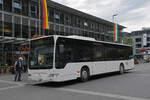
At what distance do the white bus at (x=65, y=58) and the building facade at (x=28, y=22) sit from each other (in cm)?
967

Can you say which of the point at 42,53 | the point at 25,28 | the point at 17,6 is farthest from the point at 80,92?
the point at 17,6

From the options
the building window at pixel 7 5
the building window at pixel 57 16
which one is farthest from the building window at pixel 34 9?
the building window at pixel 57 16

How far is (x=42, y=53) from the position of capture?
1055cm

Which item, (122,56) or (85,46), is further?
(122,56)

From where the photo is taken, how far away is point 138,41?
4016 inches

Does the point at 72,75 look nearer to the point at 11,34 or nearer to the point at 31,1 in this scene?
the point at 11,34

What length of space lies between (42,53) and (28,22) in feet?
60.2

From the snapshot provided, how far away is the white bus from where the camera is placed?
33.2ft

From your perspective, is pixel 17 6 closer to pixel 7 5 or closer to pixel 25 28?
pixel 7 5

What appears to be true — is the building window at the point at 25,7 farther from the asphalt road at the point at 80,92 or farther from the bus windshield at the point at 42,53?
the asphalt road at the point at 80,92

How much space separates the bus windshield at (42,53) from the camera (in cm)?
1018

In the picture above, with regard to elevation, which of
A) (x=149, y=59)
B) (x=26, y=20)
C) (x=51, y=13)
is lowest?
(x=149, y=59)

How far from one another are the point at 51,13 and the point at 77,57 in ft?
70.9

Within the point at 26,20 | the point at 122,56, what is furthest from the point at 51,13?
the point at 122,56
